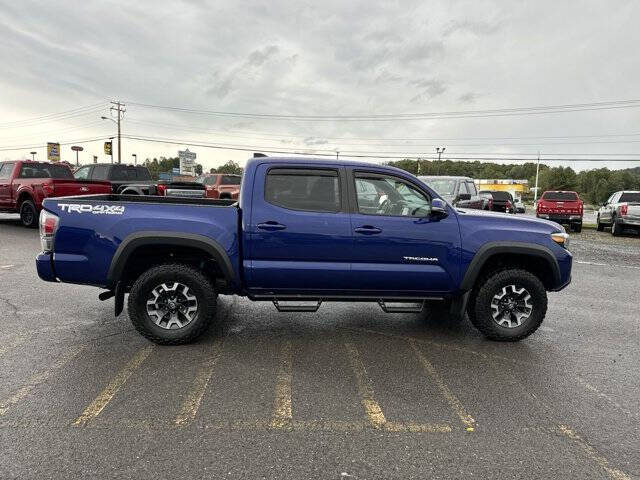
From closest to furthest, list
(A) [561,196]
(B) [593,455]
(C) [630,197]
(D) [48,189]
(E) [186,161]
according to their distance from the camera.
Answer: (B) [593,455] < (D) [48,189] < (C) [630,197] < (A) [561,196] < (E) [186,161]

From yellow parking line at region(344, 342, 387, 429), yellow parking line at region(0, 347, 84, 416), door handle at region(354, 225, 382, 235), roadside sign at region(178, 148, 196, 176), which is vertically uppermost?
roadside sign at region(178, 148, 196, 176)

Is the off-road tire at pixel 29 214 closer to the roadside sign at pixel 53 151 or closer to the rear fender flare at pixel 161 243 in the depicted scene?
the rear fender flare at pixel 161 243

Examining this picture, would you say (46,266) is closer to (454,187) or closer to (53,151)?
(454,187)

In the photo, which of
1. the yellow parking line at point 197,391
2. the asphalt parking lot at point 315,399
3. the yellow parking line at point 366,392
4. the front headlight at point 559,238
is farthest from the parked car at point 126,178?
the front headlight at point 559,238

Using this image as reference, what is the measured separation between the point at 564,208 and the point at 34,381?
65.0 feet

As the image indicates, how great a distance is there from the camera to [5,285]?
6.64 metres

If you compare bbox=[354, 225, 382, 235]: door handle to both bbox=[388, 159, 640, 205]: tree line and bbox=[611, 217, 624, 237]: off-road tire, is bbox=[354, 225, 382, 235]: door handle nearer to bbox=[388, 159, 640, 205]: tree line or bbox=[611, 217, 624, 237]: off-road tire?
bbox=[611, 217, 624, 237]: off-road tire

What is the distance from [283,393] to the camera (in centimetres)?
349

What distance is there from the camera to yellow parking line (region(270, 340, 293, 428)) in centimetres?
309

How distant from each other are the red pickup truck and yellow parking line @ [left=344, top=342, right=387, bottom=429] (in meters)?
10.9

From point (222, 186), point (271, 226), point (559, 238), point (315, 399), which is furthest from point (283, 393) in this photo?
point (222, 186)

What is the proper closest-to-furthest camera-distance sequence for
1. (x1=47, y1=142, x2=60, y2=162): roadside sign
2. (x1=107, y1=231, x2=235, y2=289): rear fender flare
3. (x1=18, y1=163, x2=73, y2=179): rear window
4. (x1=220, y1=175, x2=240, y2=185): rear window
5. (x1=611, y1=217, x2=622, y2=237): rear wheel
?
(x1=107, y1=231, x2=235, y2=289): rear fender flare
(x1=18, y1=163, x2=73, y2=179): rear window
(x1=611, y1=217, x2=622, y2=237): rear wheel
(x1=220, y1=175, x2=240, y2=185): rear window
(x1=47, y1=142, x2=60, y2=162): roadside sign

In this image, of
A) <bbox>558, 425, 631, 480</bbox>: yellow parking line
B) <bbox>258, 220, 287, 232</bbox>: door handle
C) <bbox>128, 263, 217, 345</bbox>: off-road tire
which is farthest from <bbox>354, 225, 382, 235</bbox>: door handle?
<bbox>558, 425, 631, 480</bbox>: yellow parking line

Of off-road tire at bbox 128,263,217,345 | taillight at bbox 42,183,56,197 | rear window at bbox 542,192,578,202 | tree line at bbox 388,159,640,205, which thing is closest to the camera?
off-road tire at bbox 128,263,217,345
